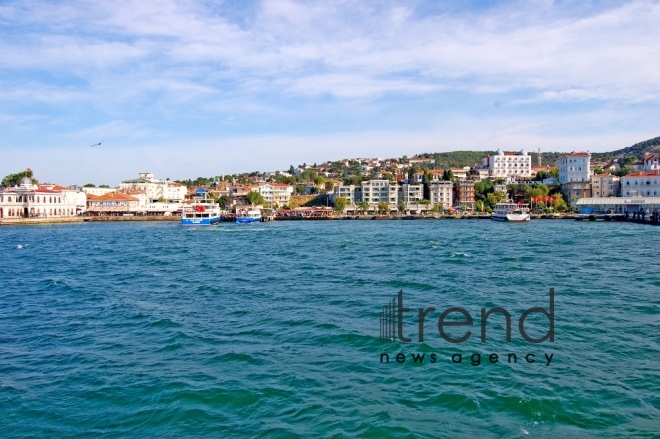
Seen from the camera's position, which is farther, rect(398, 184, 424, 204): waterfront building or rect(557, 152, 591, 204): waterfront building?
rect(398, 184, 424, 204): waterfront building

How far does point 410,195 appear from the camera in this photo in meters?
94.4

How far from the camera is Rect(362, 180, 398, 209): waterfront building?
95.1 metres

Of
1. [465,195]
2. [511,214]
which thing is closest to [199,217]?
[511,214]

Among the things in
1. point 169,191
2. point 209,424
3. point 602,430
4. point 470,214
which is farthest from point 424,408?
point 169,191

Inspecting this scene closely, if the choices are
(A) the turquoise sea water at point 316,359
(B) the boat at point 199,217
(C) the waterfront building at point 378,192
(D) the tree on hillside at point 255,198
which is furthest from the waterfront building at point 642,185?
(A) the turquoise sea water at point 316,359

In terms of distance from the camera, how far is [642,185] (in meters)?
72.9

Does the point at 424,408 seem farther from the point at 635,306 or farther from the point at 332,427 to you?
the point at 635,306

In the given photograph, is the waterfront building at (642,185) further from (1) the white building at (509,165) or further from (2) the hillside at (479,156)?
(2) the hillside at (479,156)

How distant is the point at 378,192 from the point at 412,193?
5.94m

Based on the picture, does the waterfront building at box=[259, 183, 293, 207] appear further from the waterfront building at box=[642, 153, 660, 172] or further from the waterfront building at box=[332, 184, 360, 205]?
the waterfront building at box=[642, 153, 660, 172]

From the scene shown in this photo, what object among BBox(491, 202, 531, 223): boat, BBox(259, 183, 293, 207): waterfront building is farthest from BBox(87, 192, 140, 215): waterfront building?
Answer: BBox(491, 202, 531, 223): boat

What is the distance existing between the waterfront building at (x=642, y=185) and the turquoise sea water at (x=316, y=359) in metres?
60.1

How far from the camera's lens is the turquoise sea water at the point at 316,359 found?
7.38 meters

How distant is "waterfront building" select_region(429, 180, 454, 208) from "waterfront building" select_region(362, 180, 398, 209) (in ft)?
21.0
